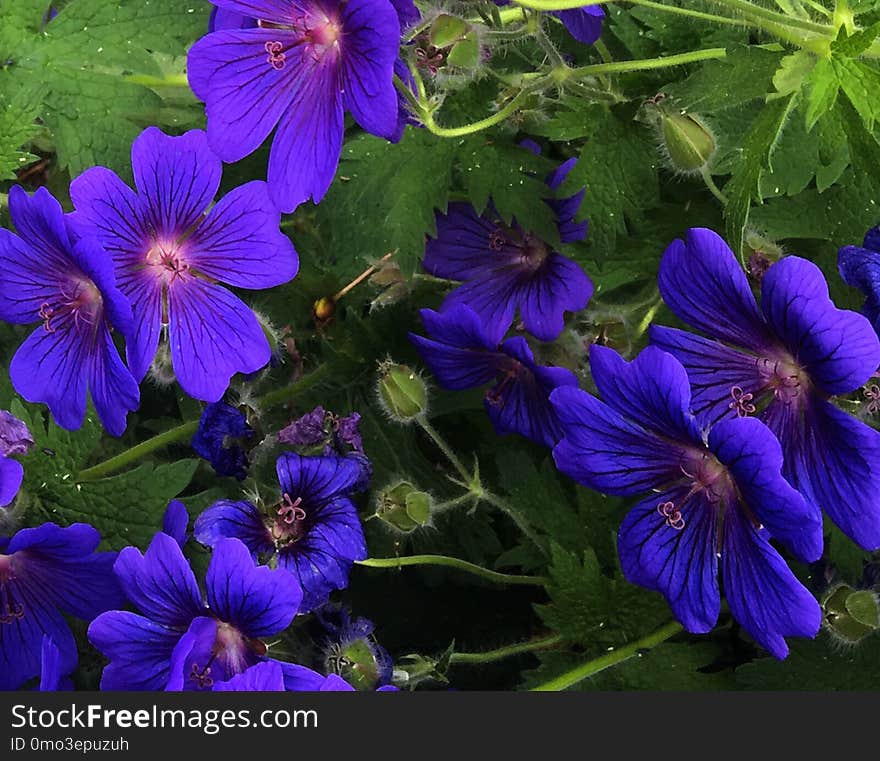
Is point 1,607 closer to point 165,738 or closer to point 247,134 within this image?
point 165,738

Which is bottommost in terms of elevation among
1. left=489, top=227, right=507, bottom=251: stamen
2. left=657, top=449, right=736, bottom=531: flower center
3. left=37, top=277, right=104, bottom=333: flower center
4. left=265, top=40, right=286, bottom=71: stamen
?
left=657, top=449, right=736, bottom=531: flower center

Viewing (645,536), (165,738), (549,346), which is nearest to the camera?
(165,738)

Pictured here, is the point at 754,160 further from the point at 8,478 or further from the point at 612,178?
the point at 8,478

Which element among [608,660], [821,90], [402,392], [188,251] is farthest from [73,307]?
[821,90]

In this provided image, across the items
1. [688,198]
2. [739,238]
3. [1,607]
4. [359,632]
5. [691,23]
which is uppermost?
[691,23]

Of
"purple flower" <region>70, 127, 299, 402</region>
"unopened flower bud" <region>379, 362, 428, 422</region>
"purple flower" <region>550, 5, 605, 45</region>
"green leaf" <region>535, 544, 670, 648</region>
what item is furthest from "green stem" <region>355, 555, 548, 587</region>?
"purple flower" <region>550, 5, 605, 45</region>

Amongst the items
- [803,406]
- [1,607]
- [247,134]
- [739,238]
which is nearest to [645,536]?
[803,406]

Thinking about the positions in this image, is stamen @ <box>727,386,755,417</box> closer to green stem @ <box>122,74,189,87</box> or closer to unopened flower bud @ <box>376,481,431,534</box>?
unopened flower bud @ <box>376,481,431,534</box>
